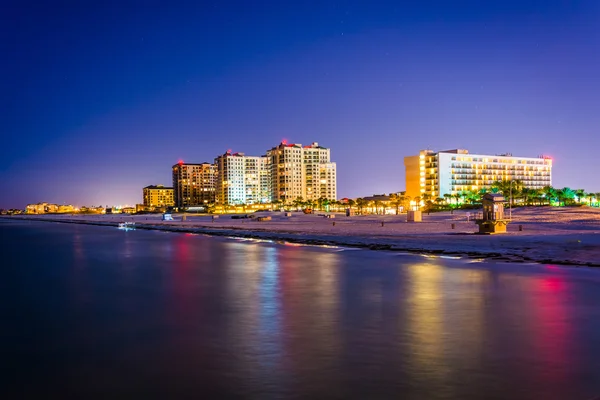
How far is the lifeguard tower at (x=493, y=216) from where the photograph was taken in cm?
3828

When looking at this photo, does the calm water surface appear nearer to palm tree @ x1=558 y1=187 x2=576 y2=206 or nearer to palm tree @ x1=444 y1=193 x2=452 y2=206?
palm tree @ x1=558 y1=187 x2=576 y2=206

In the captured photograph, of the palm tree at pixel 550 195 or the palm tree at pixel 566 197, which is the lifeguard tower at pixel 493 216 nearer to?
the palm tree at pixel 550 195

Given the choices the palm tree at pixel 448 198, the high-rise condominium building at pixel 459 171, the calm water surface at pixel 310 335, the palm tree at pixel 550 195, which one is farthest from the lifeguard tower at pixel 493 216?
the high-rise condominium building at pixel 459 171

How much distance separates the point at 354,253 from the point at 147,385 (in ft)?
70.1

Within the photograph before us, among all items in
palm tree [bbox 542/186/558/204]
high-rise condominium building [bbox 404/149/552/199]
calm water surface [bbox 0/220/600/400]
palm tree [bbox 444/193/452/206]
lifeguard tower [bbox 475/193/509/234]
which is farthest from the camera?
high-rise condominium building [bbox 404/149/552/199]

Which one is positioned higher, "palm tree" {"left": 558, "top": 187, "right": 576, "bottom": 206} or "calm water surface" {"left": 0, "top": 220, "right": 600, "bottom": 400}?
"palm tree" {"left": 558, "top": 187, "right": 576, "bottom": 206}

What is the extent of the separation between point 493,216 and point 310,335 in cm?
3239

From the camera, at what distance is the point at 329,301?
13219mm

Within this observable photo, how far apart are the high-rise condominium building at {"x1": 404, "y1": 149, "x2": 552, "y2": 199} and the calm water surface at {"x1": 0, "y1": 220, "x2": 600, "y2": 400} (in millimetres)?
159781

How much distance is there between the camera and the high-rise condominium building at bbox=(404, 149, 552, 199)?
173750 mm

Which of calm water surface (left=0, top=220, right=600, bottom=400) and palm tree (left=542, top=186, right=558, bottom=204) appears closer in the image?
calm water surface (left=0, top=220, right=600, bottom=400)

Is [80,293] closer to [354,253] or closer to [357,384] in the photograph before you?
[357,384]

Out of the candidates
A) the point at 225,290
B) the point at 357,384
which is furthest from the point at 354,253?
the point at 357,384

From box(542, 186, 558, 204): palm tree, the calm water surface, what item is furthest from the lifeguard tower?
box(542, 186, 558, 204): palm tree
